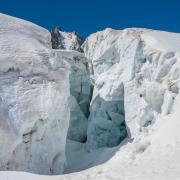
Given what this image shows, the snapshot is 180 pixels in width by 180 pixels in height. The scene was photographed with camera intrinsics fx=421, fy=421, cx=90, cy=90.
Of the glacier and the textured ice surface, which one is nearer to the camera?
the glacier

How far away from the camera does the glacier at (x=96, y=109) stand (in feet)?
39.2

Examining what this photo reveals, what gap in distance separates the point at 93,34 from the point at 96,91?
4.30 meters

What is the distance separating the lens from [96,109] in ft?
62.6

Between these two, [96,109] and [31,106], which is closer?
[31,106]

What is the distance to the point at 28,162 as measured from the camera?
12961mm

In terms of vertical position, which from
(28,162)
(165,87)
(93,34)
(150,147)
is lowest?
(28,162)

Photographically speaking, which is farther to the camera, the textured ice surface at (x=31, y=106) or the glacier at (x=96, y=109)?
the textured ice surface at (x=31, y=106)

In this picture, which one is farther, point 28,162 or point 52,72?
point 52,72

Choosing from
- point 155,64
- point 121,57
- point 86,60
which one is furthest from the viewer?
point 86,60

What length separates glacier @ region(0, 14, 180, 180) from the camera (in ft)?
39.2

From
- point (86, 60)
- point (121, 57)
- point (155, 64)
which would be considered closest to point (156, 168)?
point (155, 64)

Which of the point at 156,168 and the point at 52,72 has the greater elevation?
the point at 52,72

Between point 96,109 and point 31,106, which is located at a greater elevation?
point 31,106

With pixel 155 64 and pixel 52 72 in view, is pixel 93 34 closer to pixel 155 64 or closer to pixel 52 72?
pixel 155 64
